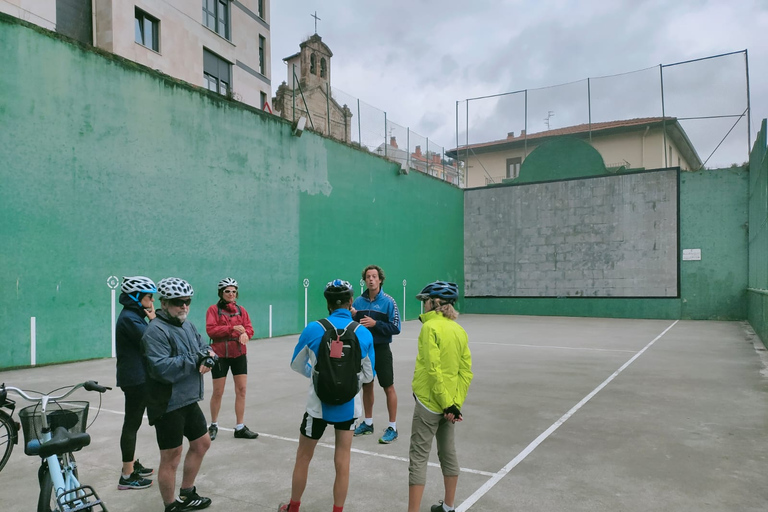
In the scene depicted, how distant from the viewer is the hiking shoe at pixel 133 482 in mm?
4055

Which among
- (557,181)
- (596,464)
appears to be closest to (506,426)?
(596,464)

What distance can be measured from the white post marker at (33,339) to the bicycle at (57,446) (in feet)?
25.2

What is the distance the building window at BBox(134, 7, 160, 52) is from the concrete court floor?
572 inches

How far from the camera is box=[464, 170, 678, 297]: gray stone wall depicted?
66.3 feet

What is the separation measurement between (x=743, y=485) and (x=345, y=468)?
3.05 metres

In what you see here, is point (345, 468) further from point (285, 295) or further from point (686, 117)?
point (686, 117)

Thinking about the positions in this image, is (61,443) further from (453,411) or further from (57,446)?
(453,411)

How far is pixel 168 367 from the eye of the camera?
3244 mm

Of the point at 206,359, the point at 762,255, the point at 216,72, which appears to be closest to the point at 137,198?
the point at 206,359

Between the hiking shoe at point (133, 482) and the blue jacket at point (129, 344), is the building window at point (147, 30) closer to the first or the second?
the blue jacket at point (129, 344)

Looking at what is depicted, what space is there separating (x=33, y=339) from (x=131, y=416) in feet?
21.9

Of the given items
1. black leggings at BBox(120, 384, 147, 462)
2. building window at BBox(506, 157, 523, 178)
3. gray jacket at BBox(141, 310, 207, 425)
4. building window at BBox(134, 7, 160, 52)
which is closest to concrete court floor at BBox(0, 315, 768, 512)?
black leggings at BBox(120, 384, 147, 462)

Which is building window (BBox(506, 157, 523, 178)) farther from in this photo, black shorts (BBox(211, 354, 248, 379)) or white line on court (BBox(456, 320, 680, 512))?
black shorts (BBox(211, 354, 248, 379))

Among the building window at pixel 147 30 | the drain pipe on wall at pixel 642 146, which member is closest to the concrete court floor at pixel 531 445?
the building window at pixel 147 30
